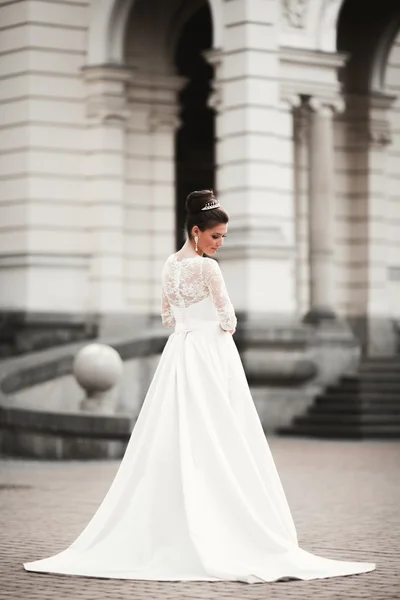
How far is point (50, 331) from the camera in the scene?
23984 mm

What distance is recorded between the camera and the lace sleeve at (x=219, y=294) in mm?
9344

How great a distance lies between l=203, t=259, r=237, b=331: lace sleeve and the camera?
30.7ft

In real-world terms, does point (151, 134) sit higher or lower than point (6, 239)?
higher

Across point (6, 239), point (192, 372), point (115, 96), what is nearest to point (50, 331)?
point (6, 239)

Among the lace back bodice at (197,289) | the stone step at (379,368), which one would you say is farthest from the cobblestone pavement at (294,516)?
the stone step at (379,368)

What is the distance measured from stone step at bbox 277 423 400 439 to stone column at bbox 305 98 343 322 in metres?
2.64

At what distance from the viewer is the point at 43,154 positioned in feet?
80.0

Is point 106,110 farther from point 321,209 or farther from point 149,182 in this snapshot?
point 321,209

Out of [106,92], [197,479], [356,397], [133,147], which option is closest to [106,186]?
[133,147]

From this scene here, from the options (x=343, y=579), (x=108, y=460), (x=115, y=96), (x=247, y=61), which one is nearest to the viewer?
(x=343, y=579)

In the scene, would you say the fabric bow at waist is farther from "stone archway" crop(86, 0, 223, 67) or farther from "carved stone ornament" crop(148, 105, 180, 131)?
"carved stone ornament" crop(148, 105, 180, 131)

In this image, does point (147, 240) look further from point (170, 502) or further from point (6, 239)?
point (170, 502)

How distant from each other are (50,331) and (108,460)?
255 inches

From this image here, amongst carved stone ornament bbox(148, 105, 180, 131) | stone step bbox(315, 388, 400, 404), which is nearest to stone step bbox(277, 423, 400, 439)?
stone step bbox(315, 388, 400, 404)
